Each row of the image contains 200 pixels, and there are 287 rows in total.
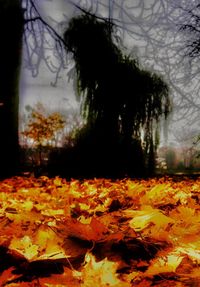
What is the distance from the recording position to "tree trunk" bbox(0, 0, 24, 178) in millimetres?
7359

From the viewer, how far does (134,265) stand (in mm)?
1120

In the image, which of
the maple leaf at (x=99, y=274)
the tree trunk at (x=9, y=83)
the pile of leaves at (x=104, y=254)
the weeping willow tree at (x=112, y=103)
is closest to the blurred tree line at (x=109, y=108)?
the weeping willow tree at (x=112, y=103)

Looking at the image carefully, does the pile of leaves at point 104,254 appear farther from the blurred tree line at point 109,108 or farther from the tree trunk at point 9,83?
the blurred tree line at point 109,108

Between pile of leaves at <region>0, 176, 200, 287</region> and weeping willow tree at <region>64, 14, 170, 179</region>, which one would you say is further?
weeping willow tree at <region>64, 14, 170, 179</region>

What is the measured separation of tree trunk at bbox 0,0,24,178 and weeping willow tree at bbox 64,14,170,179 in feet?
6.60

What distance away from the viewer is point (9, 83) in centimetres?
752

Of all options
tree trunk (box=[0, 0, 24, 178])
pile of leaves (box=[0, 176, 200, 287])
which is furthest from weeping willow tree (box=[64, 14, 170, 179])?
pile of leaves (box=[0, 176, 200, 287])

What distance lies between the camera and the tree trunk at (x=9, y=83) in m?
7.36

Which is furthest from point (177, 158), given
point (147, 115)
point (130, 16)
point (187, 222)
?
point (187, 222)

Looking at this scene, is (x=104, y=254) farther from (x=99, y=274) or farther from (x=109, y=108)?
(x=109, y=108)

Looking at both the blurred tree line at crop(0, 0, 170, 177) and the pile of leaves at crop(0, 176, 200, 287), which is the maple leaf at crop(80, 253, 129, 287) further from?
the blurred tree line at crop(0, 0, 170, 177)

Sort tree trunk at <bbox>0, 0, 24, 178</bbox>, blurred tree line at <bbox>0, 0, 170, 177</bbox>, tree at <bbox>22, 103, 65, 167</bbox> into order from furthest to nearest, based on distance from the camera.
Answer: tree at <bbox>22, 103, 65, 167</bbox> → blurred tree line at <bbox>0, 0, 170, 177</bbox> → tree trunk at <bbox>0, 0, 24, 178</bbox>

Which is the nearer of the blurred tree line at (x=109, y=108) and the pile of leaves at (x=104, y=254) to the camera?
the pile of leaves at (x=104, y=254)

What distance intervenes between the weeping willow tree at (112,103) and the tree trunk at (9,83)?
201 cm
